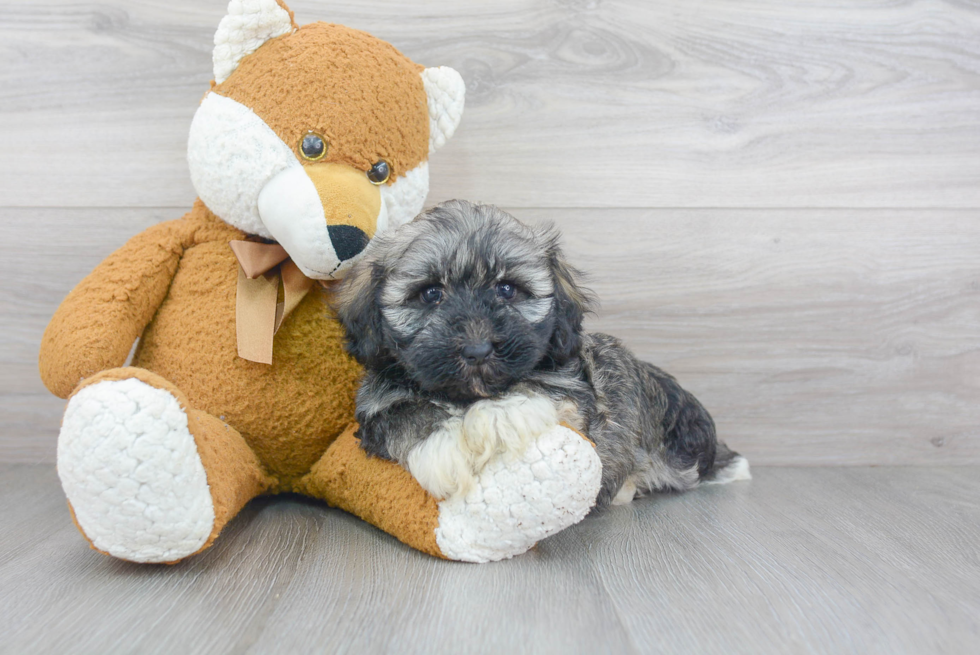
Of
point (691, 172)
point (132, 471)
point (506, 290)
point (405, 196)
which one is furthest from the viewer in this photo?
point (691, 172)

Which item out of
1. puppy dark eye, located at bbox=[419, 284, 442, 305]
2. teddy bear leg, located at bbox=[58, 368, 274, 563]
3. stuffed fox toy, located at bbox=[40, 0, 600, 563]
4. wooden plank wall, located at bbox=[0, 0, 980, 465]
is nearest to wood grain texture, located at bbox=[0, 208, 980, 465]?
wooden plank wall, located at bbox=[0, 0, 980, 465]

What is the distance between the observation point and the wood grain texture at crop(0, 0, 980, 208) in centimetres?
209

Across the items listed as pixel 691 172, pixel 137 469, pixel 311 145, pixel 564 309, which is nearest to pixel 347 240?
pixel 311 145

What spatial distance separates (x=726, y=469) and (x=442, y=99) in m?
1.32

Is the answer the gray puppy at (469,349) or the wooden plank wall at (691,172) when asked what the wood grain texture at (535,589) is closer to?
the gray puppy at (469,349)

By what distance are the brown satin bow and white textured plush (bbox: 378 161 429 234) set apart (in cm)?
26

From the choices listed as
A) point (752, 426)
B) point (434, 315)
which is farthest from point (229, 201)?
point (752, 426)

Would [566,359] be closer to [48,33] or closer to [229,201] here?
[229,201]

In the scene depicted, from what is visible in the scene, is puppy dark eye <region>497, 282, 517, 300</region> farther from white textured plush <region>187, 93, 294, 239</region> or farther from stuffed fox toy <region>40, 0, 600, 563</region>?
white textured plush <region>187, 93, 294, 239</region>

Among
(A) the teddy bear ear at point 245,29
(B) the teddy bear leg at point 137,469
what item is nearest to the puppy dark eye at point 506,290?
(B) the teddy bear leg at point 137,469

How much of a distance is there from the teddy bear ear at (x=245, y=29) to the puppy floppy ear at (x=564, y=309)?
781 millimetres

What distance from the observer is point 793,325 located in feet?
7.41

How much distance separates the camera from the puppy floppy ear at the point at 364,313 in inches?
57.6

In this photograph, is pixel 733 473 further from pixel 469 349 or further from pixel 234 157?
pixel 234 157
